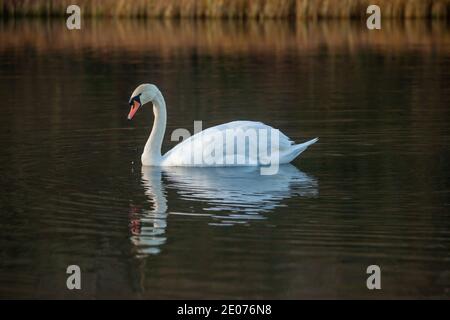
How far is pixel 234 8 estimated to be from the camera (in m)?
39.5

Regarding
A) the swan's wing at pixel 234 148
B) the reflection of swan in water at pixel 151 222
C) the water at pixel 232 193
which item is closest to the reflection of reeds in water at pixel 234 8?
the water at pixel 232 193

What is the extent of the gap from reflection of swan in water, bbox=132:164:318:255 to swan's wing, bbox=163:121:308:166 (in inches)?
3.8

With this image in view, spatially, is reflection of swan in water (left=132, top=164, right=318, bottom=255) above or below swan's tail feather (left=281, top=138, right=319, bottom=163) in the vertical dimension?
below

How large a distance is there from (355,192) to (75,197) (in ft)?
8.57

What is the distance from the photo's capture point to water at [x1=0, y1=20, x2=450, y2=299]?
8.66m

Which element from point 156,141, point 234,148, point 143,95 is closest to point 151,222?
point 234,148

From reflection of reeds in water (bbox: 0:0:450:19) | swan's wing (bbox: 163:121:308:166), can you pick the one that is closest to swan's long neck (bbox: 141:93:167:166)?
swan's wing (bbox: 163:121:308:166)

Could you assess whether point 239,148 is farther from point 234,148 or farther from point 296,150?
point 296,150

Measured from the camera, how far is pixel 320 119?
673 inches

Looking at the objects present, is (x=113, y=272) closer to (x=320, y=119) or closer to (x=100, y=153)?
(x=100, y=153)

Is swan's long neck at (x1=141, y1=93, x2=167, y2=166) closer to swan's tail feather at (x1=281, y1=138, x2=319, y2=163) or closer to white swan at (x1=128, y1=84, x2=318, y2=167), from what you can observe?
white swan at (x1=128, y1=84, x2=318, y2=167)

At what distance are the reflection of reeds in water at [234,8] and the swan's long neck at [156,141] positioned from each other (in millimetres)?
24243
